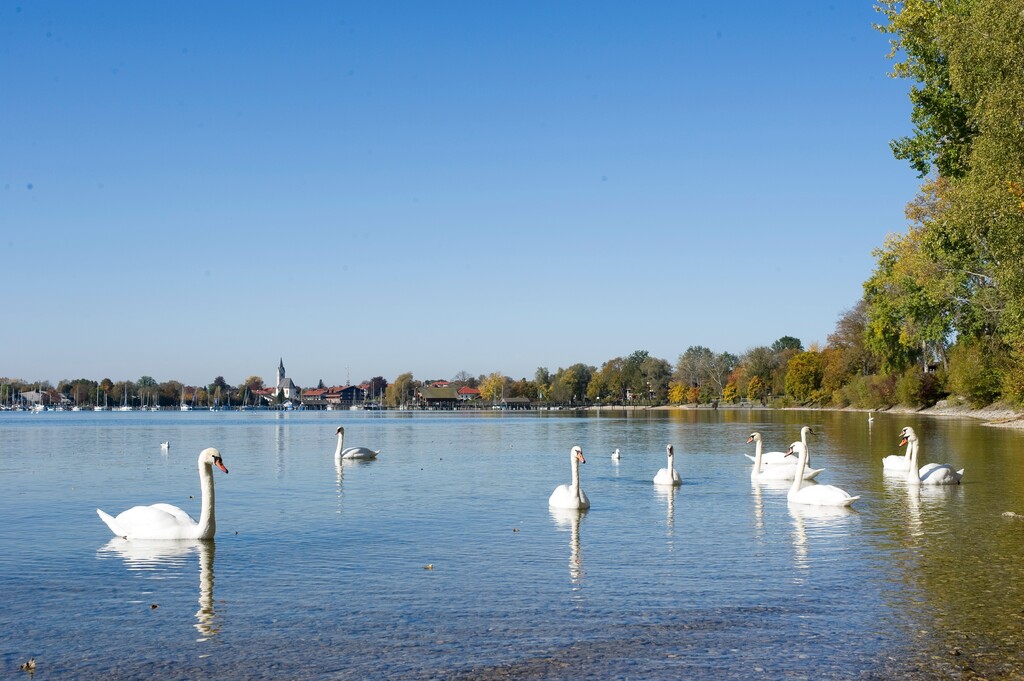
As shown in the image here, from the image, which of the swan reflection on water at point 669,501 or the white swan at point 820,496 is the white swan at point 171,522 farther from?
the white swan at point 820,496

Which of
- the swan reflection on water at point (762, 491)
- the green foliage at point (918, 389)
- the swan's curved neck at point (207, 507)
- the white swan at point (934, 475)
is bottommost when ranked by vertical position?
the swan reflection on water at point (762, 491)

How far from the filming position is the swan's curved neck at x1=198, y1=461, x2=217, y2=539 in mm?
18062

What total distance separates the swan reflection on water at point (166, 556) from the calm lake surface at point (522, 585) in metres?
0.08

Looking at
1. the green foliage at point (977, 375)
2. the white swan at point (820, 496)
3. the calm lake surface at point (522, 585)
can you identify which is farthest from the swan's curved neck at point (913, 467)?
the green foliage at point (977, 375)

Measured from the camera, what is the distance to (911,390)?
363ft

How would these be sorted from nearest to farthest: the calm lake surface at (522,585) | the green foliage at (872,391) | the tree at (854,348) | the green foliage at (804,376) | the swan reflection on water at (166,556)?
the calm lake surface at (522,585) < the swan reflection on water at (166,556) < the green foliage at (872,391) < the tree at (854,348) < the green foliage at (804,376)

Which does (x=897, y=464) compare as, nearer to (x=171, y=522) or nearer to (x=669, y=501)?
(x=669, y=501)

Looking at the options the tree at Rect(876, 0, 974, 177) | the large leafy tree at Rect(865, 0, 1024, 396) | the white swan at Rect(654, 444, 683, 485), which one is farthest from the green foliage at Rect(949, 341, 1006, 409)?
the white swan at Rect(654, 444, 683, 485)

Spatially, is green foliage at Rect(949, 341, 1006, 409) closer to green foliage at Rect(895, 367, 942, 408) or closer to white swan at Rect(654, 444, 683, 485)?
green foliage at Rect(895, 367, 942, 408)

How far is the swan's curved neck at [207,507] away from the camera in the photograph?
59.3ft

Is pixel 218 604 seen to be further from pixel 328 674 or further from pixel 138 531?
pixel 138 531

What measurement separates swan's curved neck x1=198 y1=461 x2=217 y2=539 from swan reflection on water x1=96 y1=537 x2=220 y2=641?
0.17 metres

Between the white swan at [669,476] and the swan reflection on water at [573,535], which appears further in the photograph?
the white swan at [669,476]

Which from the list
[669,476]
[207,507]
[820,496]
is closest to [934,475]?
[820,496]
